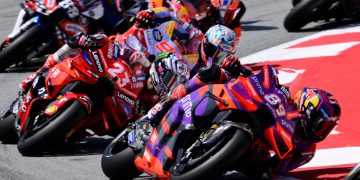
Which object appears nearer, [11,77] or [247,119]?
[247,119]

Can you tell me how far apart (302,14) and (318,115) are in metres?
7.85

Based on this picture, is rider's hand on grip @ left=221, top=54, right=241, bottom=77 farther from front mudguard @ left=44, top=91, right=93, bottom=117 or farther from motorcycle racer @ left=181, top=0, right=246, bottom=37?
motorcycle racer @ left=181, top=0, right=246, bottom=37

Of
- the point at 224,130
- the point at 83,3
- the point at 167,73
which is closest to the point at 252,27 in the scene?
the point at 83,3

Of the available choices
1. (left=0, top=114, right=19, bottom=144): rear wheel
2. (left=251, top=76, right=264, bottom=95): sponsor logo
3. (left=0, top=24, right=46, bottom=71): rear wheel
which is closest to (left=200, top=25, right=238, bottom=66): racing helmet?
(left=251, top=76, right=264, bottom=95): sponsor logo

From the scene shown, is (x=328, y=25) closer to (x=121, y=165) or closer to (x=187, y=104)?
(x=121, y=165)

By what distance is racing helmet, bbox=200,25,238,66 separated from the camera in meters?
8.67

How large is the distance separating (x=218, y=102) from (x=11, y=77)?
21.6 ft

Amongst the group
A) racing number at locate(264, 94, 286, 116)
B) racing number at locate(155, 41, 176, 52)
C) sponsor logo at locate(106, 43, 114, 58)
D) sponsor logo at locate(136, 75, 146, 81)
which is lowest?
racing number at locate(155, 41, 176, 52)

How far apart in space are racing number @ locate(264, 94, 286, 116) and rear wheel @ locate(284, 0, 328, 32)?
778 cm

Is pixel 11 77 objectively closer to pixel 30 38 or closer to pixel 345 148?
pixel 30 38

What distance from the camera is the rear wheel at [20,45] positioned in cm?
1332

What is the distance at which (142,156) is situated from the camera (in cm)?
781

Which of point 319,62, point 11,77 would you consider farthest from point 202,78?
point 11,77

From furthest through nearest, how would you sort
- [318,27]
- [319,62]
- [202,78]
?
[318,27], [319,62], [202,78]
